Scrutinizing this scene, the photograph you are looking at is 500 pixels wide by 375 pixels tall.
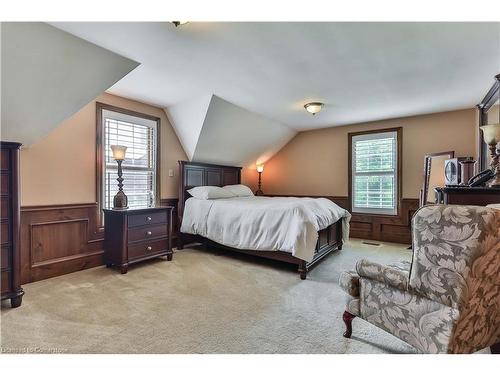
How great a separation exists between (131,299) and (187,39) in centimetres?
235

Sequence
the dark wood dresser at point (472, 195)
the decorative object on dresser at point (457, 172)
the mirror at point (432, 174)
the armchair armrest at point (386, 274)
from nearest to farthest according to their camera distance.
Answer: the armchair armrest at point (386, 274) < the dark wood dresser at point (472, 195) < the decorative object on dresser at point (457, 172) < the mirror at point (432, 174)

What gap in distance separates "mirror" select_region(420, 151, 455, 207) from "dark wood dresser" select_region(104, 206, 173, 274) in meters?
4.09

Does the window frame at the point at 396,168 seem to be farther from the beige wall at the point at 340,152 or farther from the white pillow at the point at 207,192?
the white pillow at the point at 207,192

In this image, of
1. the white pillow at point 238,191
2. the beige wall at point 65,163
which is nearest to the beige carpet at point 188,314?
the beige wall at point 65,163

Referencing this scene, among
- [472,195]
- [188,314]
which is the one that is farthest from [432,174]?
[188,314]

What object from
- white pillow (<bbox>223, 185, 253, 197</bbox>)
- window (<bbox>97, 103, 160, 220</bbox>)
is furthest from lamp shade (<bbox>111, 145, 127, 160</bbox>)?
white pillow (<bbox>223, 185, 253, 197</bbox>)

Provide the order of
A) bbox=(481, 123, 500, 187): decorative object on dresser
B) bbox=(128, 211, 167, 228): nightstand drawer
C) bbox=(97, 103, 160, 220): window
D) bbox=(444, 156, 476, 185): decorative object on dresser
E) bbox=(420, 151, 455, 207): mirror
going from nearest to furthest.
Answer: bbox=(481, 123, 500, 187): decorative object on dresser < bbox=(128, 211, 167, 228): nightstand drawer < bbox=(444, 156, 476, 185): decorative object on dresser < bbox=(97, 103, 160, 220): window < bbox=(420, 151, 455, 207): mirror

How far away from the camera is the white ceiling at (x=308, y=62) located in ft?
6.87

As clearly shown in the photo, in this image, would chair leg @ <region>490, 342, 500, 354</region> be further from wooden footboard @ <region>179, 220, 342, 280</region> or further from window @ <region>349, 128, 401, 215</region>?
window @ <region>349, 128, 401, 215</region>

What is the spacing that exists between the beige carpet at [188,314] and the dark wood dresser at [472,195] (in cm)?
127

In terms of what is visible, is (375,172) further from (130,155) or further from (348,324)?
(130,155)

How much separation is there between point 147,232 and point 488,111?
188 inches

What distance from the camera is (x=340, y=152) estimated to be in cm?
532

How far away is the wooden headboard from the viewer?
428 cm
